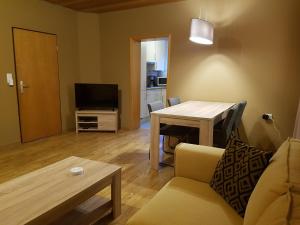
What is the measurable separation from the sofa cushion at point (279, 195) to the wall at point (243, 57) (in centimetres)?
269

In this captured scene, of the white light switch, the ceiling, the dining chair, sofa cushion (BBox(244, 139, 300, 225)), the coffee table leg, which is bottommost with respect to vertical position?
the coffee table leg

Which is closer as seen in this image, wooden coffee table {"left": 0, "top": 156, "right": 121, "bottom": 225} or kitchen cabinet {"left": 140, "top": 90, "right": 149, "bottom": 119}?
wooden coffee table {"left": 0, "top": 156, "right": 121, "bottom": 225}

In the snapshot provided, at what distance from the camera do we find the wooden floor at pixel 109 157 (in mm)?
2326

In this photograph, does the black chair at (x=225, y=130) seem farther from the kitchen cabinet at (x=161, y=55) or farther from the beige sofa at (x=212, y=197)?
the kitchen cabinet at (x=161, y=55)

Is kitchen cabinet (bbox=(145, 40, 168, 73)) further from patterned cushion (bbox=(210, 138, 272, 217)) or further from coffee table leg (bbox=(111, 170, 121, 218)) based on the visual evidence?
patterned cushion (bbox=(210, 138, 272, 217))

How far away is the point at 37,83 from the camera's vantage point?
4.10 metres

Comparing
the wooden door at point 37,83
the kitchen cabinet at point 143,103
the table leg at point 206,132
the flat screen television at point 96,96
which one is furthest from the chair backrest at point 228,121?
the wooden door at point 37,83

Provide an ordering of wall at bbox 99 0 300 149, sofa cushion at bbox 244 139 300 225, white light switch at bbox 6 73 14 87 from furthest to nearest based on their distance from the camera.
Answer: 1. white light switch at bbox 6 73 14 87
2. wall at bbox 99 0 300 149
3. sofa cushion at bbox 244 139 300 225

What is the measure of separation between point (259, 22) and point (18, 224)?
382 centimetres

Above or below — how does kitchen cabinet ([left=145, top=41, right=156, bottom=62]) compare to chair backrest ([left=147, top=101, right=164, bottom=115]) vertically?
above

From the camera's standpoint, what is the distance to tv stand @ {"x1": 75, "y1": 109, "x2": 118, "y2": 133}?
4.64 metres

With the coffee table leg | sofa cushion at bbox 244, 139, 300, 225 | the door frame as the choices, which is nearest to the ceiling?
the door frame

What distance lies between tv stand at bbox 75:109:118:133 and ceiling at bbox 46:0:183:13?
208 centimetres

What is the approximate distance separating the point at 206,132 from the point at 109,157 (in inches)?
61.5
